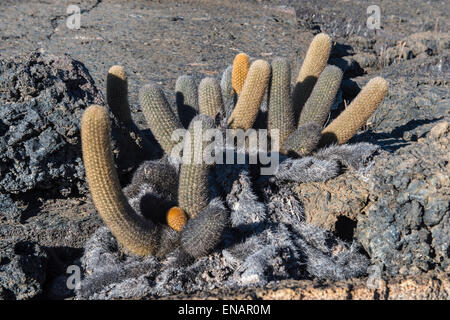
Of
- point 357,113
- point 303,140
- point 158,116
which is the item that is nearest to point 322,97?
point 357,113

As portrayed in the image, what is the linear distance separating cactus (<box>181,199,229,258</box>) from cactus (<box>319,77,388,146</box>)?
1.44 meters

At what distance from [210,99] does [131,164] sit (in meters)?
0.82

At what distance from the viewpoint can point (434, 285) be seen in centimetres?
284

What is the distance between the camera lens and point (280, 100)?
4.37m

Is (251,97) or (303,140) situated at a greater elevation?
(251,97)

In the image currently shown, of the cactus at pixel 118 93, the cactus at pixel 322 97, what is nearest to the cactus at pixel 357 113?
the cactus at pixel 322 97

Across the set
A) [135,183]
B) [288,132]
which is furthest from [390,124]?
[135,183]

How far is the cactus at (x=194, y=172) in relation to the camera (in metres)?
3.42

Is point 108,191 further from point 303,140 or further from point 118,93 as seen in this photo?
point 303,140

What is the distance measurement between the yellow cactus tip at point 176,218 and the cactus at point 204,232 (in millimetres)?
143

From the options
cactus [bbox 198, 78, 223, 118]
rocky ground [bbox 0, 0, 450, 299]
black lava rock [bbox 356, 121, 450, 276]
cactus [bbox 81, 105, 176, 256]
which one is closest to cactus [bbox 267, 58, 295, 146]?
cactus [bbox 198, 78, 223, 118]

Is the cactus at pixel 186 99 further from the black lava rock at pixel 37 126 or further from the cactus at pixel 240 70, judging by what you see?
the black lava rock at pixel 37 126

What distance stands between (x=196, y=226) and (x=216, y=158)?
0.64 metres
